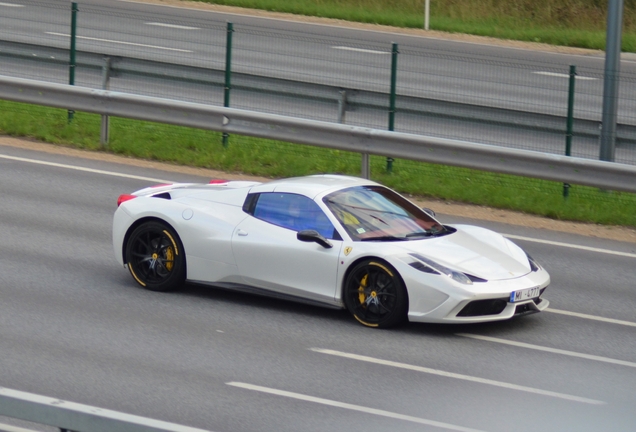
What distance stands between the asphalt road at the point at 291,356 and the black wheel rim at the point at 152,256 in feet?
0.67

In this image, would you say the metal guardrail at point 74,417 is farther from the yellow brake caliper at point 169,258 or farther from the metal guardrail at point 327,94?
the metal guardrail at point 327,94

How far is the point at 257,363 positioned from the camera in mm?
8773

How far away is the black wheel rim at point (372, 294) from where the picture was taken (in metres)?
9.66

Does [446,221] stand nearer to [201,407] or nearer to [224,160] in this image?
[224,160]

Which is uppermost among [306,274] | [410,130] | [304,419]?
[410,130]

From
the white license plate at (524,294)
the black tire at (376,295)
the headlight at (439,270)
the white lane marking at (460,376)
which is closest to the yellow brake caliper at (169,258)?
the black tire at (376,295)

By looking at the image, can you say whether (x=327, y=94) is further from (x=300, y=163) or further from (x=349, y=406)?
(x=349, y=406)

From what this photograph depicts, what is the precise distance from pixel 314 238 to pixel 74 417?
16.9 ft

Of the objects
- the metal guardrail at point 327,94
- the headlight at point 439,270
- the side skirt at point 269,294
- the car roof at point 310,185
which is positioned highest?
the metal guardrail at point 327,94

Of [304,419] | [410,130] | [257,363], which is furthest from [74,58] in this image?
[304,419]

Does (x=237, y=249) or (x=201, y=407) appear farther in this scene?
(x=237, y=249)

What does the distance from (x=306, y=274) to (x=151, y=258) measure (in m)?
1.71

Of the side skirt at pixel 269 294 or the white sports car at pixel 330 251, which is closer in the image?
the white sports car at pixel 330 251

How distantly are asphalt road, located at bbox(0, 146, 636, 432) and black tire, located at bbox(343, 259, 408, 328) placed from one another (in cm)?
14
